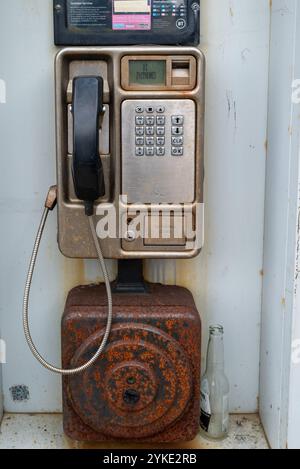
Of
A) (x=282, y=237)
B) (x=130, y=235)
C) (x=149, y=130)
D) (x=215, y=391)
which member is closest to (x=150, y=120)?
(x=149, y=130)

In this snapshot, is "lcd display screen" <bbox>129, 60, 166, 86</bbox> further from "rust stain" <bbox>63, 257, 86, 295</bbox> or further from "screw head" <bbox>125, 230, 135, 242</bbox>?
"rust stain" <bbox>63, 257, 86, 295</bbox>

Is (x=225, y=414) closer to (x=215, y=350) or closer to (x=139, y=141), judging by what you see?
(x=215, y=350)

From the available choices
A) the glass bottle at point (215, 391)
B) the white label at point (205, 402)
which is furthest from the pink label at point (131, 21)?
the white label at point (205, 402)

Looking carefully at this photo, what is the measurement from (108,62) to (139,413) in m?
0.79

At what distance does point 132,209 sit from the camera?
118 centimetres

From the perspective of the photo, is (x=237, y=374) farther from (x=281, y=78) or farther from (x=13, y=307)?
(x=281, y=78)

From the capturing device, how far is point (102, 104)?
1111 millimetres

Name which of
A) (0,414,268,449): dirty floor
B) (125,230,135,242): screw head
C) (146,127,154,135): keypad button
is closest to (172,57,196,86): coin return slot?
(146,127,154,135): keypad button

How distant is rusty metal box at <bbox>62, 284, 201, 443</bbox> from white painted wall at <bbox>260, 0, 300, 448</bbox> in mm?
197

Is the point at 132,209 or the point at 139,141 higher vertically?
the point at 139,141

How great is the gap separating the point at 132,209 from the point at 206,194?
283 millimetres

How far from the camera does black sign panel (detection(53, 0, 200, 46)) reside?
4.11ft

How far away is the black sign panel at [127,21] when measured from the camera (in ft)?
4.11
